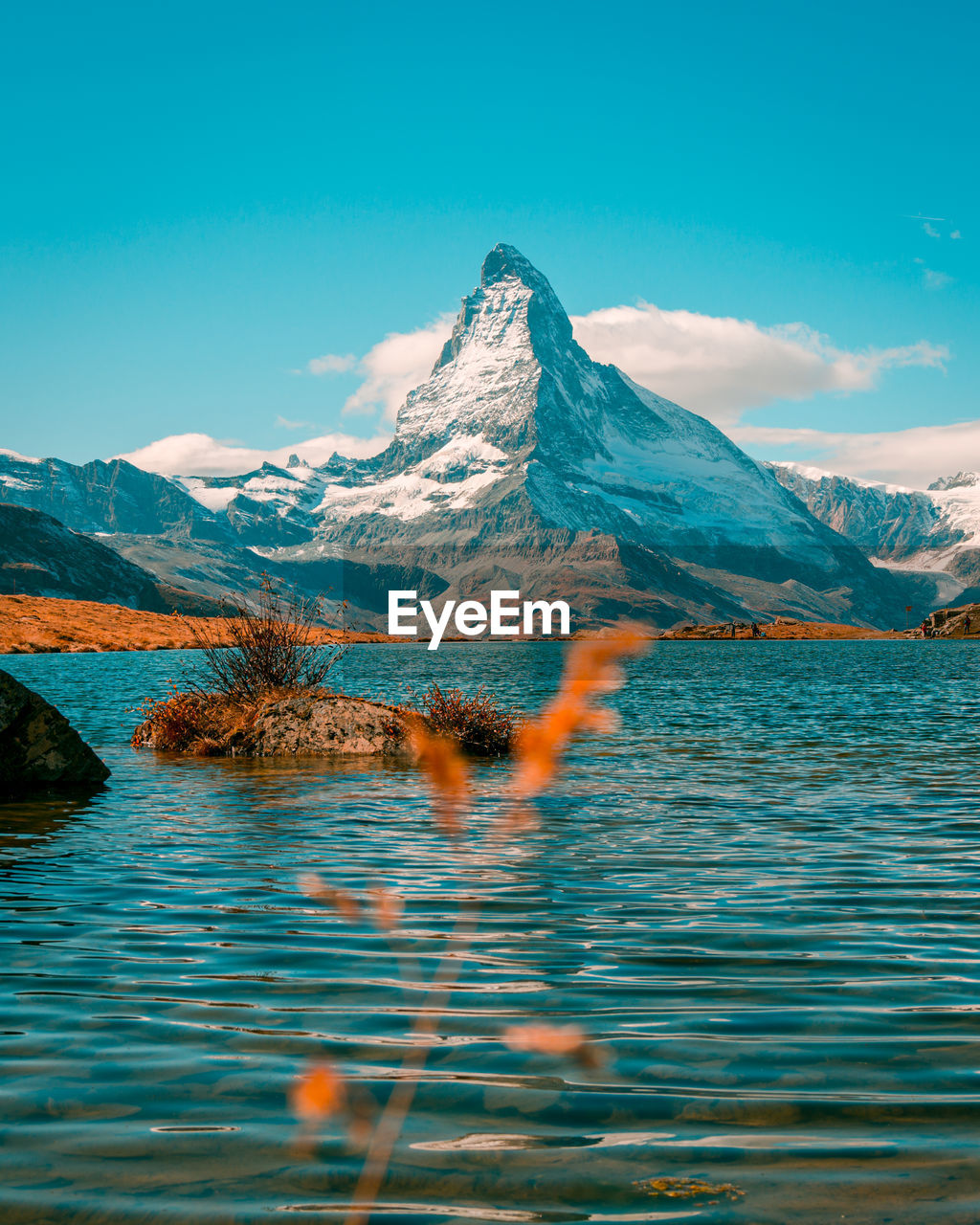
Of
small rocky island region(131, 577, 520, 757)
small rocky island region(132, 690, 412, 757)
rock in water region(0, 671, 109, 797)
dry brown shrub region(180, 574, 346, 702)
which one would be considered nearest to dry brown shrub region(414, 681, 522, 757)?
small rocky island region(131, 577, 520, 757)

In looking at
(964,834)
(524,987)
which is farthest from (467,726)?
(524,987)

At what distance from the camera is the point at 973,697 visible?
44625mm

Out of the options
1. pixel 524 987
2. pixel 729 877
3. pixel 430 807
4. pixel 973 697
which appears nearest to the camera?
pixel 524 987

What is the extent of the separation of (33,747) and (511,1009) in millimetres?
14367

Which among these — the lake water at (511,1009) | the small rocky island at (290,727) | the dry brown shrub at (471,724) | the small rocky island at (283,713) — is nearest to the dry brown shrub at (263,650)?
the small rocky island at (283,713)

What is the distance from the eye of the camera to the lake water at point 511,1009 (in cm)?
416

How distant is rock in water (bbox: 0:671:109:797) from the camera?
1800cm

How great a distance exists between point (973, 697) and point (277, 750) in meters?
33.2

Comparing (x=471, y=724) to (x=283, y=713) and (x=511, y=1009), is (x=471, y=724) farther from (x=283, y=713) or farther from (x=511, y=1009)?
(x=511, y=1009)

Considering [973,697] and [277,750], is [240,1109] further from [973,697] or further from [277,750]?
[973,697]

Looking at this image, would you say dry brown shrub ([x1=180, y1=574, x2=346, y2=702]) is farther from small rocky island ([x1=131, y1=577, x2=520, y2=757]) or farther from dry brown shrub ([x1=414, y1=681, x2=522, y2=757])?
dry brown shrub ([x1=414, y1=681, x2=522, y2=757])

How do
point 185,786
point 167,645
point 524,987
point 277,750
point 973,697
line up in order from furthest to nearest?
1. point 167,645
2. point 973,697
3. point 277,750
4. point 185,786
5. point 524,987

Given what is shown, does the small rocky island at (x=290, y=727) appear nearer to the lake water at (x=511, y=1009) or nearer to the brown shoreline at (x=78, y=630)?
the lake water at (x=511, y=1009)

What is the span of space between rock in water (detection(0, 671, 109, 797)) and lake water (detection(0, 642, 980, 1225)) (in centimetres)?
170
